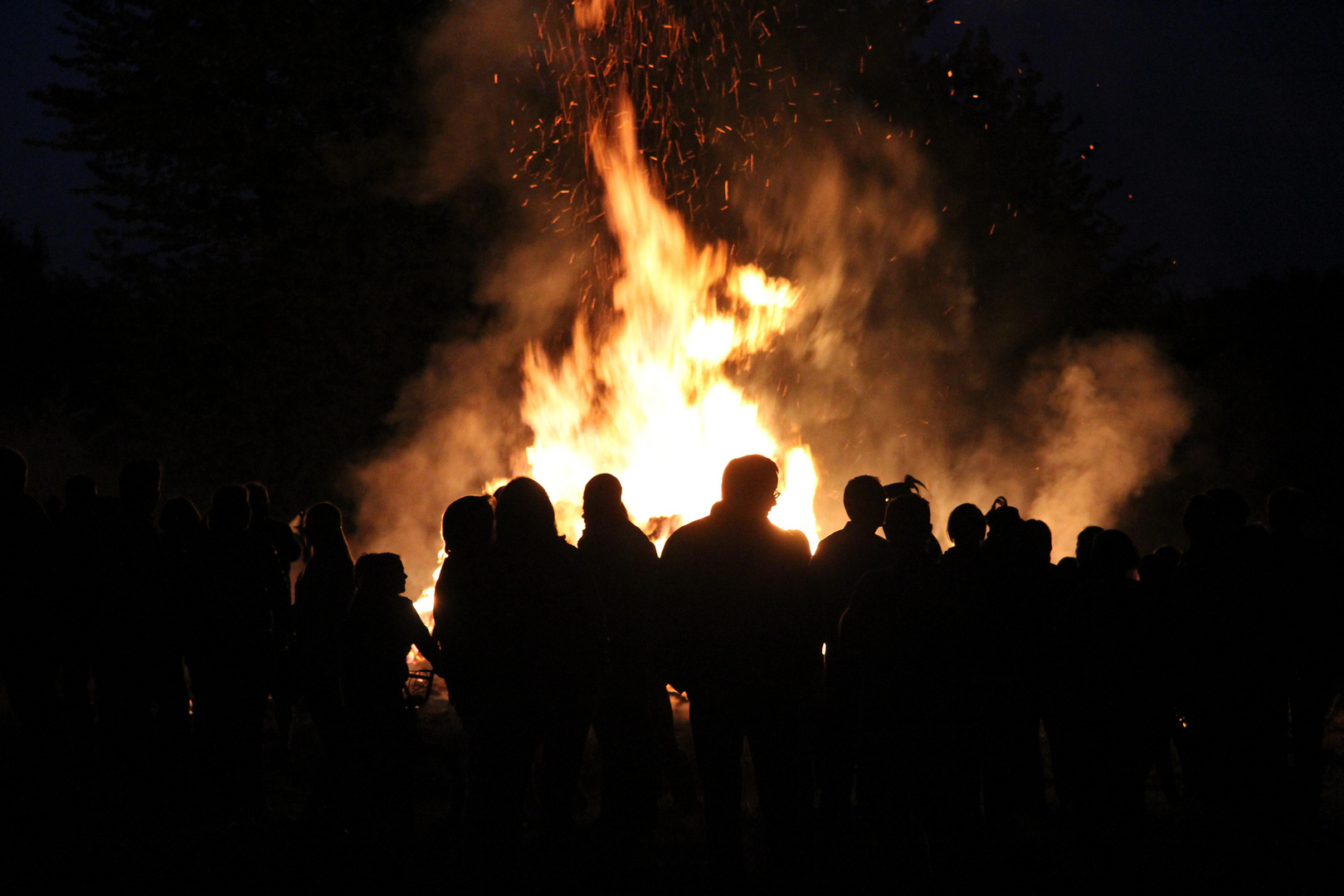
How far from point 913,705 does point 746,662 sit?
0.69 meters

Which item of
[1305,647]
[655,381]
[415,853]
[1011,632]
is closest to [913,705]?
[1011,632]

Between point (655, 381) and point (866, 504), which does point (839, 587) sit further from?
point (655, 381)

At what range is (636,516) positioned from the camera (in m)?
13.4

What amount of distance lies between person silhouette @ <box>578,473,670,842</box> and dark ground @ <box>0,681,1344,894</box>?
228 millimetres

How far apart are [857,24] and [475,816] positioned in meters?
18.4

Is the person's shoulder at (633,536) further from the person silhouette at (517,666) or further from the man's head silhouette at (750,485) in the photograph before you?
the man's head silhouette at (750,485)

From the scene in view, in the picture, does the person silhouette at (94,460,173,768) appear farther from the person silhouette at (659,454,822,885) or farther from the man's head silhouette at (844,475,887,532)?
the man's head silhouette at (844,475,887,532)

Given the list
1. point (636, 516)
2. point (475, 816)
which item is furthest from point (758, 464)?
point (636, 516)

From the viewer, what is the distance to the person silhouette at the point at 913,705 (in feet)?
13.0

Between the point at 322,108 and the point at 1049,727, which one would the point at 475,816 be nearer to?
the point at 1049,727

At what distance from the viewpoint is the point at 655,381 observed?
49.0ft

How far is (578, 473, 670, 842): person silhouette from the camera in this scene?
5359 millimetres

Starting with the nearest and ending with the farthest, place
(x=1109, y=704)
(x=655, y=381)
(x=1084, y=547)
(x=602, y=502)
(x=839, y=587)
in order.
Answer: (x=1109, y=704) → (x=839, y=587) → (x=602, y=502) → (x=1084, y=547) → (x=655, y=381)

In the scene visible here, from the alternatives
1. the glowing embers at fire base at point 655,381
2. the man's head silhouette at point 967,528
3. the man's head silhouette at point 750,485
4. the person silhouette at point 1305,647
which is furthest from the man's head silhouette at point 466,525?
the glowing embers at fire base at point 655,381
